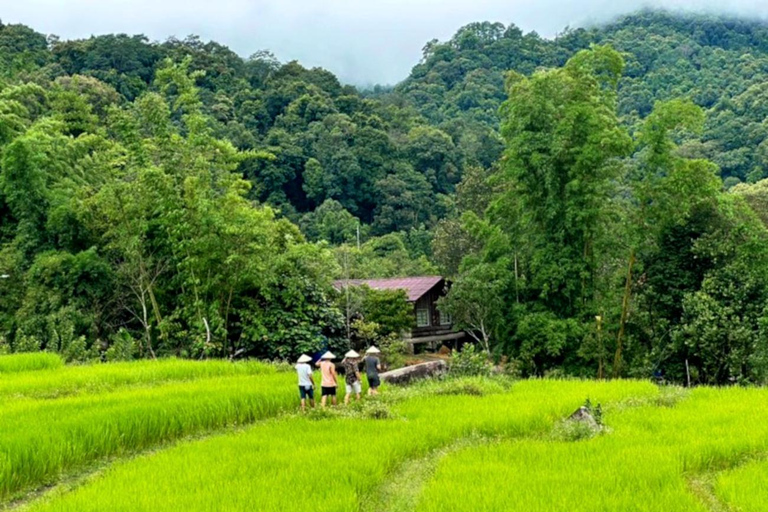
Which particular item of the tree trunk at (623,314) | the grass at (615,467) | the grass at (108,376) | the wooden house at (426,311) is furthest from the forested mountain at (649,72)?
the grass at (615,467)

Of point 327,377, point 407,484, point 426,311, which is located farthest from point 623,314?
point 407,484

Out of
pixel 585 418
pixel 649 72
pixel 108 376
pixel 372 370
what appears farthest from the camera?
pixel 649 72

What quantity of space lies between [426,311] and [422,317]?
36cm

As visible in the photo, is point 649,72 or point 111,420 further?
point 649,72

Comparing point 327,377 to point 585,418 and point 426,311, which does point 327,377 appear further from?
point 426,311

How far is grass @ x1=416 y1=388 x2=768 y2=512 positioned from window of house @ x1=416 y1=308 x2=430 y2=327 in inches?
800

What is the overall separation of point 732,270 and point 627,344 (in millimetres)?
3984

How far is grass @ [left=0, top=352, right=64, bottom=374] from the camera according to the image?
Result: 15109mm

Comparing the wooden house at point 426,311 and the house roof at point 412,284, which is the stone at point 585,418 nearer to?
the house roof at point 412,284

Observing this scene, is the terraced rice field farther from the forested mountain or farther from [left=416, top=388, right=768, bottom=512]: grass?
the forested mountain

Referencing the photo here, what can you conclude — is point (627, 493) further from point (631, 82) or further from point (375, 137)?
point (631, 82)

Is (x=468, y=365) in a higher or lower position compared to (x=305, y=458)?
lower

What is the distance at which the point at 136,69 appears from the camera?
60969 millimetres

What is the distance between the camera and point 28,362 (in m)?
15.4
